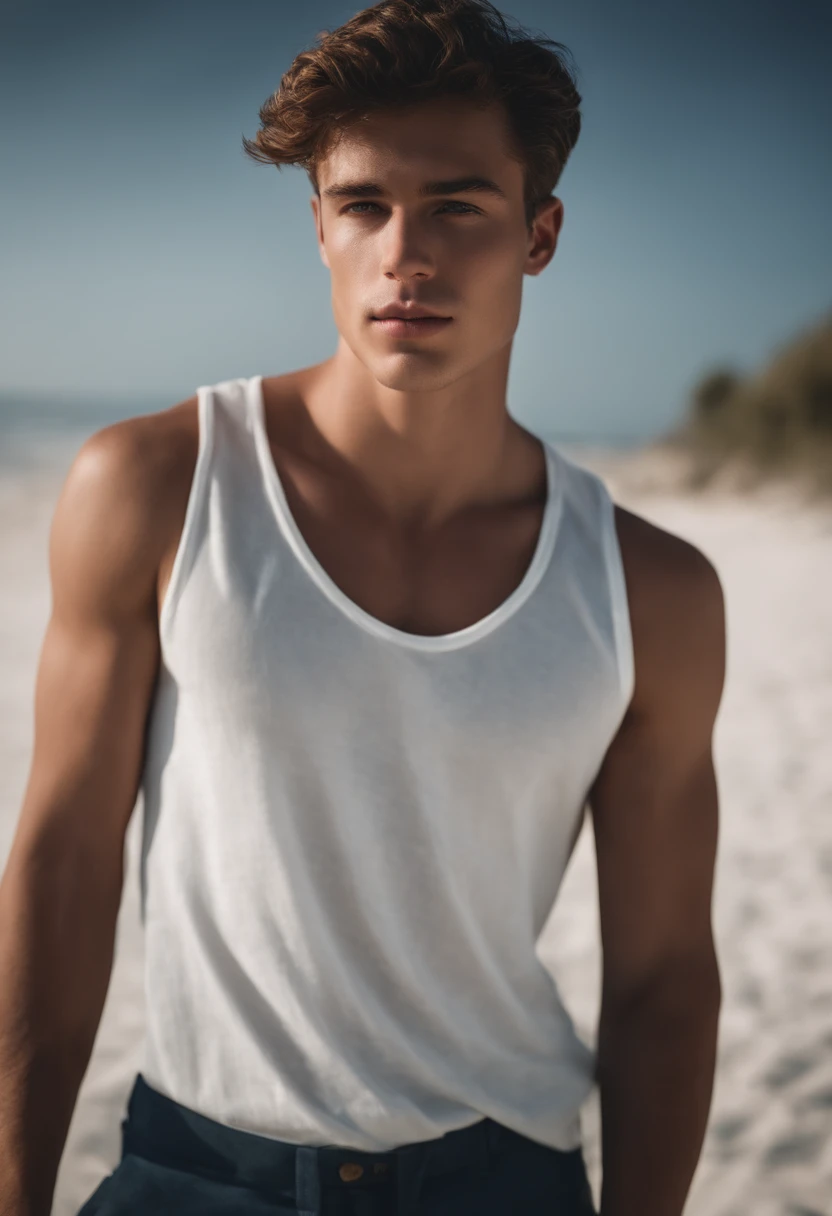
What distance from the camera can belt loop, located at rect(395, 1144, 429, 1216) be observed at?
1401mm

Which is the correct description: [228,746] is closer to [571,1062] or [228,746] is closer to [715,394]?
[571,1062]

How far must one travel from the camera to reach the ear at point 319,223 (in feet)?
4.92

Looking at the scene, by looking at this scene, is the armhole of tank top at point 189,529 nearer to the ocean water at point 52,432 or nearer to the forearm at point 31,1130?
the forearm at point 31,1130

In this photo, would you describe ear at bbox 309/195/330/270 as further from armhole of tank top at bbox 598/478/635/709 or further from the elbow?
the elbow

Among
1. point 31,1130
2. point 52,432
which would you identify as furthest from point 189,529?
point 52,432

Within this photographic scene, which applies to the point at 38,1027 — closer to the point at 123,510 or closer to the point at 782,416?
the point at 123,510

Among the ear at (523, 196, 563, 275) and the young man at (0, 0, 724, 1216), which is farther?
the ear at (523, 196, 563, 275)

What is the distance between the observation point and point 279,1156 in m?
1.39

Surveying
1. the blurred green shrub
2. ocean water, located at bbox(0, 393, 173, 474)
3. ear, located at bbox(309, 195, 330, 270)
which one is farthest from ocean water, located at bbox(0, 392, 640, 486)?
ear, located at bbox(309, 195, 330, 270)

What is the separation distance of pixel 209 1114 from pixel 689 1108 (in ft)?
2.33

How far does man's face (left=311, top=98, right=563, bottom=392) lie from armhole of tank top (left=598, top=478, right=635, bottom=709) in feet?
1.11

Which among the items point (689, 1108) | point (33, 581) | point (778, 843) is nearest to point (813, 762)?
point (778, 843)

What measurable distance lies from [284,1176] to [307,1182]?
3 cm

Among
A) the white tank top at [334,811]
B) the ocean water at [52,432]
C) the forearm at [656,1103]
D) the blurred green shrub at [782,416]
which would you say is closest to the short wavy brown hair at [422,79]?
the white tank top at [334,811]
